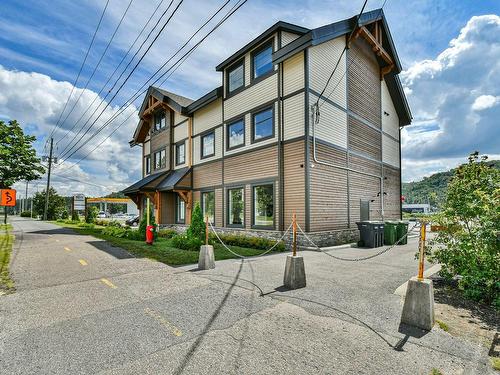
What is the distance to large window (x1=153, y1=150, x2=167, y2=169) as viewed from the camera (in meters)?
23.2

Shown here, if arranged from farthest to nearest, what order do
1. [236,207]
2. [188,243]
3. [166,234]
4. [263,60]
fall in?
1. [166,234]
2. [236,207]
3. [263,60]
4. [188,243]

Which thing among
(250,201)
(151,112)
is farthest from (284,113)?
(151,112)

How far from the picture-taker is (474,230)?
6.01 m

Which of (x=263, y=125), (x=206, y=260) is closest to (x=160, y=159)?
(x=263, y=125)

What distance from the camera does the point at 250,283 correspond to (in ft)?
22.6

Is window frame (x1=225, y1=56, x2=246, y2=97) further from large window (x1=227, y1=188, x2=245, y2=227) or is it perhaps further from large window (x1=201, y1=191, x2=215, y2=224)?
large window (x1=201, y1=191, x2=215, y2=224)

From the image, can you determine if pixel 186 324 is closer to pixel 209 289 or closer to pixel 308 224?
pixel 209 289

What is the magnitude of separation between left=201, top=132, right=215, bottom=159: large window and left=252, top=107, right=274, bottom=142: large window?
3.97 meters

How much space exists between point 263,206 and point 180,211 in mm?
9026

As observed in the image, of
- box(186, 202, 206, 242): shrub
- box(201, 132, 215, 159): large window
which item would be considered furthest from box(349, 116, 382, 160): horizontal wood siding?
box(186, 202, 206, 242): shrub

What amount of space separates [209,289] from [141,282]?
187cm

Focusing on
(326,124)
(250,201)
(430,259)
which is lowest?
(430,259)

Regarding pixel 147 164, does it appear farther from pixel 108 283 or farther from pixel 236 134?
pixel 108 283

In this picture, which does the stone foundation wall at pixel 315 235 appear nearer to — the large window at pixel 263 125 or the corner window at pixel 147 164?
the large window at pixel 263 125
